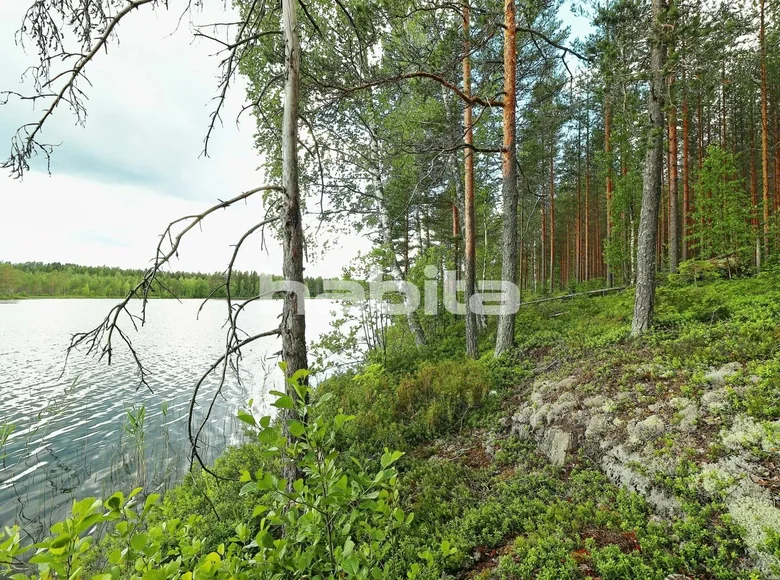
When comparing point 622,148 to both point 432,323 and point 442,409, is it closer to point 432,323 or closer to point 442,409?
point 432,323

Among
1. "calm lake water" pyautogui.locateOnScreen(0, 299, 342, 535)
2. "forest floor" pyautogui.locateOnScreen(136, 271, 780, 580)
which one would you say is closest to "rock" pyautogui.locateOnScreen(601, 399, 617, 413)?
"forest floor" pyautogui.locateOnScreen(136, 271, 780, 580)

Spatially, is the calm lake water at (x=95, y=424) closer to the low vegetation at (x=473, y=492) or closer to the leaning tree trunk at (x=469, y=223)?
the low vegetation at (x=473, y=492)

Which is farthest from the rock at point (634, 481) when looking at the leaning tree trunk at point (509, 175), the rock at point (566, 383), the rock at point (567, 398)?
the leaning tree trunk at point (509, 175)

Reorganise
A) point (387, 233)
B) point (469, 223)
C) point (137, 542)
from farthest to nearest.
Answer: point (387, 233) → point (469, 223) → point (137, 542)

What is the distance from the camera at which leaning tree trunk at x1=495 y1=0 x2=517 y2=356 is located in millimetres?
6555

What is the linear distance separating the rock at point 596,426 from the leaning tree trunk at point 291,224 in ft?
9.77

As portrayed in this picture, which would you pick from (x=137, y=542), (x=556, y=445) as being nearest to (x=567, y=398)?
(x=556, y=445)

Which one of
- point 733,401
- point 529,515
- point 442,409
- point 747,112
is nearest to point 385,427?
point 442,409

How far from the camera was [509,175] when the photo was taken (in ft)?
22.4

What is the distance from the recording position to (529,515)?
2938 millimetres

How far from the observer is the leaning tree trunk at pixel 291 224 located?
2.64m

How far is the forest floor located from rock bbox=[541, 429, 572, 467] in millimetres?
16

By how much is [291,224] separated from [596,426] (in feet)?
12.0

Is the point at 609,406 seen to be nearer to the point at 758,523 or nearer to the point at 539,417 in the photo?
the point at 539,417
